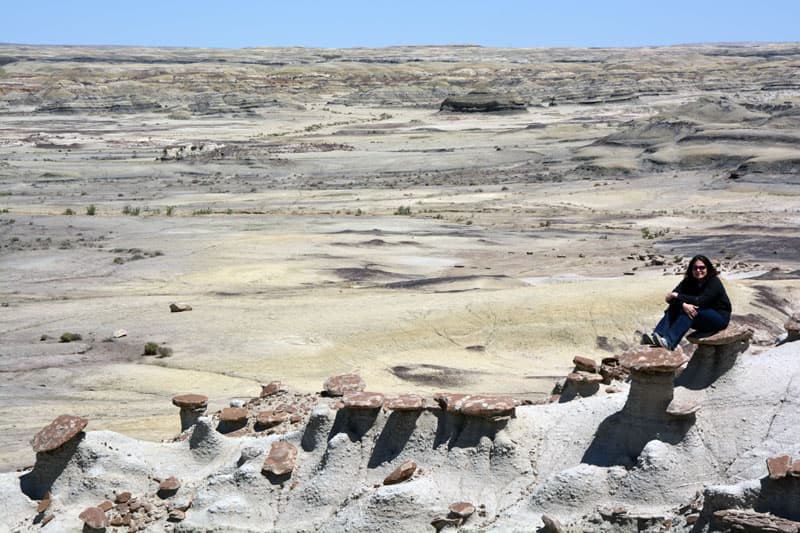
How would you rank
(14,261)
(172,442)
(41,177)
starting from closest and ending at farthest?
(172,442) < (14,261) < (41,177)

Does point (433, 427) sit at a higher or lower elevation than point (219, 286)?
higher

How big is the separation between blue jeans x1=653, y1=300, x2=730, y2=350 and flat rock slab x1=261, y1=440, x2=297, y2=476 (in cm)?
390

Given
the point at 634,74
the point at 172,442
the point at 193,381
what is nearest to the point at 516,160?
the point at 193,381

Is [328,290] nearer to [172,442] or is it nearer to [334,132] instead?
[172,442]

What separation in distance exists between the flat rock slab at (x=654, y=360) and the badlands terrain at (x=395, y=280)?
24.6 inches

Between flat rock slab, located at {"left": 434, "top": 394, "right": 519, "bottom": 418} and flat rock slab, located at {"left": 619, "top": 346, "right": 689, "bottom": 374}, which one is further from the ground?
flat rock slab, located at {"left": 619, "top": 346, "right": 689, "bottom": 374}

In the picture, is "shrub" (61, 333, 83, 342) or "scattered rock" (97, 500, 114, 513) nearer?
"scattered rock" (97, 500, 114, 513)

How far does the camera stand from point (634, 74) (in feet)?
445

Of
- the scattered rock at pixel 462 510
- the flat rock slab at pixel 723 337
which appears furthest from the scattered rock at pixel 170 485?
the flat rock slab at pixel 723 337

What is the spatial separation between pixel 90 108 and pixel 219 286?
276 feet

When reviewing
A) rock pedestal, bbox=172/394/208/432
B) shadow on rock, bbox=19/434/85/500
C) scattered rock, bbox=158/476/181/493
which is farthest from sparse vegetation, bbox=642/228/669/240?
shadow on rock, bbox=19/434/85/500

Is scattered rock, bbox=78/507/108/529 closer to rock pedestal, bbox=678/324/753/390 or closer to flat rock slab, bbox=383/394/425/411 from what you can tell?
flat rock slab, bbox=383/394/425/411

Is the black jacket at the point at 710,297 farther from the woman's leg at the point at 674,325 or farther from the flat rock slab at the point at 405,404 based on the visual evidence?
the flat rock slab at the point at 405,404

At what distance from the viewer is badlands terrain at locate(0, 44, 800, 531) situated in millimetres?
10680
